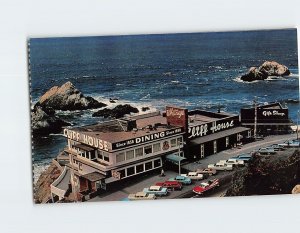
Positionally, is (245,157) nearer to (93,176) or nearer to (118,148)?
(118,148)

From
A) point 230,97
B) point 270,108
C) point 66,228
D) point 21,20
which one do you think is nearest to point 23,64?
point 21,20

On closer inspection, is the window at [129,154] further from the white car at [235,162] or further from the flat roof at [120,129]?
the white car at [235,162]

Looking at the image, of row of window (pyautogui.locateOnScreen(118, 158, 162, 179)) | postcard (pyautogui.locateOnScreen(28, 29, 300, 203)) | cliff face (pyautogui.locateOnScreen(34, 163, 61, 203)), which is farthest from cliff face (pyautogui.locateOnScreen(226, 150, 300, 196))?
cliff face (pyautogui.locateOnScreen(34, 163, 61, 203))

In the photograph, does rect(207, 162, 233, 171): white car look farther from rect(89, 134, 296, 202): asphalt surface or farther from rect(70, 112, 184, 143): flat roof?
rect(70, 112, 184, 143): flat roof

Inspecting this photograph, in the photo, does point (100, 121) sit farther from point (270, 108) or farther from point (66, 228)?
point (270, 108)

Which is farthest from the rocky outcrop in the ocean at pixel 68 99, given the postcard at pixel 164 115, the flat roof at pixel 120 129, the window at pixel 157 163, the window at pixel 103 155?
the window at pixel 157 163
